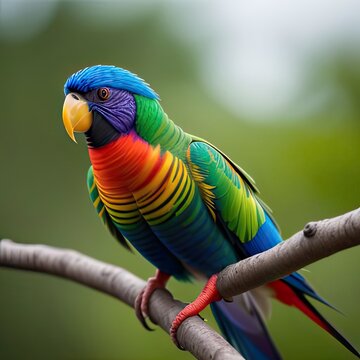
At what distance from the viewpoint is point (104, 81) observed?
1435mm

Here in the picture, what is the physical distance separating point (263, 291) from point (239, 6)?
140 centimetres

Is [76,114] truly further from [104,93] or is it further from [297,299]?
[297,299]

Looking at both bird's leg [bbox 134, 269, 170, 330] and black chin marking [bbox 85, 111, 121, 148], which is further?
bird's leg [bbox 134, 269, 170, 330]

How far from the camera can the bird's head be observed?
1.41 meters

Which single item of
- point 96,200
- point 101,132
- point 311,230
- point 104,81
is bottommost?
point 311,230

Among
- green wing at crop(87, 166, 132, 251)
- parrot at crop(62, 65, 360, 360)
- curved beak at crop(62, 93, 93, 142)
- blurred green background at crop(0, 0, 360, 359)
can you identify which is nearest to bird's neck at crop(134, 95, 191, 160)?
parrot at crop(62, 65, 360, 360)

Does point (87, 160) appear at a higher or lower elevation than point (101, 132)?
higher

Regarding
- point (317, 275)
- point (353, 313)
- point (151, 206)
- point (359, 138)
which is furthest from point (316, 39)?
→ point (151, 206)

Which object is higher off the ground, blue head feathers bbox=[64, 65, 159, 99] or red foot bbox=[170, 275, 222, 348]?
blue head feathers bbox=[64, 65, 159, 99]

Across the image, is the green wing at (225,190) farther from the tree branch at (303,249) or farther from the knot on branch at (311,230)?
the knot on branch at (311,230)

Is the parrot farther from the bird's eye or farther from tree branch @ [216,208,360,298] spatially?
tree branch @ [216,208,360,298]

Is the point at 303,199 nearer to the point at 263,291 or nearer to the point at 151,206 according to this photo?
the point at 263,291

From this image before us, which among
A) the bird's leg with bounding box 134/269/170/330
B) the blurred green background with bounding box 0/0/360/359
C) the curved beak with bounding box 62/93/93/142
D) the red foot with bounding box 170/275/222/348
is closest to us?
the curved beak with bounding box 62/93/93/142

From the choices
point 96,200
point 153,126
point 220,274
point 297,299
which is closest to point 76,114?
point 153,126
